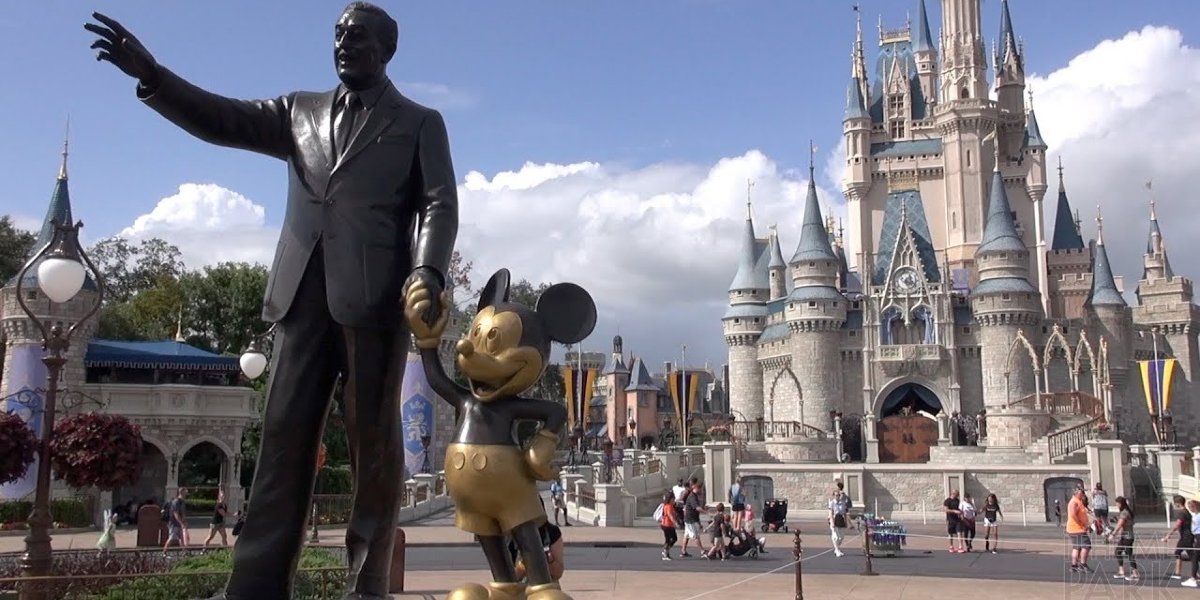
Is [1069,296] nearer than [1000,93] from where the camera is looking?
Yes

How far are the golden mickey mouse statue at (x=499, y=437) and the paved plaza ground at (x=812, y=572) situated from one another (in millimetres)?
2764

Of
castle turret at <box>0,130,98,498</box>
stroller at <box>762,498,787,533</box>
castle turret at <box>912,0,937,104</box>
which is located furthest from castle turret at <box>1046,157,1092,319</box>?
castle turret at <box>0,130,98,498</box>

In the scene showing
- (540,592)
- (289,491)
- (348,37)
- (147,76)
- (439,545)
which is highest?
(348,37)

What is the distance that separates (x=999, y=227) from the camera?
55.9 m

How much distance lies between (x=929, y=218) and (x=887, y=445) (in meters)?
19.6

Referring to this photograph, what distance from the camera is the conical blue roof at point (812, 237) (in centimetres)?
5784

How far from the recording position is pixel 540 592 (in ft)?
14.3

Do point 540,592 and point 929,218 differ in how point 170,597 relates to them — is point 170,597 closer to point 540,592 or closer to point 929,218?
point 540,592

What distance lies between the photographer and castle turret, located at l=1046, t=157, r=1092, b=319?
5903 centimetres

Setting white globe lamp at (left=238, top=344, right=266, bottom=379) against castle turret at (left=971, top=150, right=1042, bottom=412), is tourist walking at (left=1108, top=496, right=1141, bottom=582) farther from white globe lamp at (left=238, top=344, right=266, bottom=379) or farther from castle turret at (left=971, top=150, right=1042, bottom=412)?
castle turret at (left=971, top=150, right=1042, bottom=412)

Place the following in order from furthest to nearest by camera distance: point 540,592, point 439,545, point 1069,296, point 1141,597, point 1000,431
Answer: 1. point 1069,296
2. point 1000,431
3. point 439,545
4. point 1141,597
5. point 540,592

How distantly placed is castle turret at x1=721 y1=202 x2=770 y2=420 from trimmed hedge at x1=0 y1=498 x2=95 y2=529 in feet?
134

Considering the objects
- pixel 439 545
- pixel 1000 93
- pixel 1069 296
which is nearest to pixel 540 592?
pixel 439 545

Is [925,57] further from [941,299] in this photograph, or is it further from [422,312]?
[422,312]
